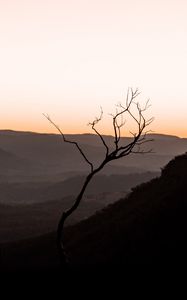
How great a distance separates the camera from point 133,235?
37.4 metres

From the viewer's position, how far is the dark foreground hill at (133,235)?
32.9m

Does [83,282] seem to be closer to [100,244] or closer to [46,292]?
[46,292]

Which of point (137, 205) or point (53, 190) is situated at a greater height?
point (137, 205)

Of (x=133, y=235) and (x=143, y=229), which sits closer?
(x=133, y=235)

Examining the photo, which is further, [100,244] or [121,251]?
[100,244]

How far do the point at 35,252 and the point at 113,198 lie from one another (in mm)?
77211

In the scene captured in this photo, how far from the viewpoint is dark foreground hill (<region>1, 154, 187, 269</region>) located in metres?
32.9

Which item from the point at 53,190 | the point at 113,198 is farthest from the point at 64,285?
the point at 53,190

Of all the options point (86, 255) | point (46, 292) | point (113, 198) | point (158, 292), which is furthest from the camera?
point (113, 198)

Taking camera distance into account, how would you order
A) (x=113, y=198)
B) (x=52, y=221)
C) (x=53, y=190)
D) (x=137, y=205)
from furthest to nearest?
(x=53, y=190), (x=113, y=198), (x=52, y=221), (x=137, y=205)

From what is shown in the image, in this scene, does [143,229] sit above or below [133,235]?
above

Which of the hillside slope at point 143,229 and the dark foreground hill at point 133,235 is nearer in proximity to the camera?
the hillside slope at point 143,229

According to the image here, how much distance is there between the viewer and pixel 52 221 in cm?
9962

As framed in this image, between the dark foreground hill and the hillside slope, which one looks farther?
the dark foreground hill
